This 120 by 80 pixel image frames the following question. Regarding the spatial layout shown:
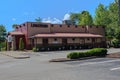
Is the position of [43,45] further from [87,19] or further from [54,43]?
[87,19]

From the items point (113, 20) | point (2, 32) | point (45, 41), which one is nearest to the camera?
point (45, 41)

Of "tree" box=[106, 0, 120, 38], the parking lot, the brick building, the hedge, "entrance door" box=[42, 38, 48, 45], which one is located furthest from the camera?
"tree" box=[106, 0, 120, 38]

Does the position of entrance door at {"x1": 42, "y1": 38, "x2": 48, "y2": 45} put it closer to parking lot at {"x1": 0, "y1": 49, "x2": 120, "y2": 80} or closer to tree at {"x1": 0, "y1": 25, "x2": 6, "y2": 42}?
parking lot at {"x1": 0, "y1": 49, "x2": 120, "y2": 80}

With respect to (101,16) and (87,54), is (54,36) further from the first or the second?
(87,54)

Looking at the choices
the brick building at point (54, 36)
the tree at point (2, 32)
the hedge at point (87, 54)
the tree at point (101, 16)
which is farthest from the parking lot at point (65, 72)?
the tree at point (2, 32)

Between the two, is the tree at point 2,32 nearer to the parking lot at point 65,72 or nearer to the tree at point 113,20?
the tree at point 113,20

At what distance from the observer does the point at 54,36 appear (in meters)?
50.8

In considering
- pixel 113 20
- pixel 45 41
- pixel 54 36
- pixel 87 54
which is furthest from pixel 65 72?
pixel 113 20

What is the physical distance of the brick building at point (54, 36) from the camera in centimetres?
5056

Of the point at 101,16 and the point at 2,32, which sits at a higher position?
the point at 101,16

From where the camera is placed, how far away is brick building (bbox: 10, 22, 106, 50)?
5056cm

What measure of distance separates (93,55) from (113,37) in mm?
30698

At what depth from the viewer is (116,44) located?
5509cm

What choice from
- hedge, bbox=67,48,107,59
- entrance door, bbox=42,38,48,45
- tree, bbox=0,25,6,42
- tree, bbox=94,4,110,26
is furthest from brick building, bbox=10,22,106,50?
tree, bbox=0,25,6,42
